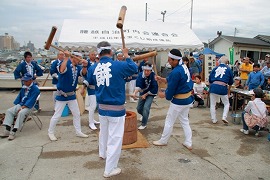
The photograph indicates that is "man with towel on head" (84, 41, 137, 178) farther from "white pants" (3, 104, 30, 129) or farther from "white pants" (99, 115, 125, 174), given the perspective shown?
"white pants" (3, 104, 30, 129)

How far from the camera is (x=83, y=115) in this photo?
7383 mm

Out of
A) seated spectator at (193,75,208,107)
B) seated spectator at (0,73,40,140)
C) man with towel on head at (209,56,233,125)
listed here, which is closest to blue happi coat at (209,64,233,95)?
man with towel on head at (209,56,233,125)

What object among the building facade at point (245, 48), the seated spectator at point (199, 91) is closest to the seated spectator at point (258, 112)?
the seated spectator at point (199, 91)

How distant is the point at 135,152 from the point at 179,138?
1279 millimetres

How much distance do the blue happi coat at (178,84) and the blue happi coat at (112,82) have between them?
1107 millimetres

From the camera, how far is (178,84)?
446 cm

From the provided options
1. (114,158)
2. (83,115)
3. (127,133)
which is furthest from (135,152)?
(83,115)

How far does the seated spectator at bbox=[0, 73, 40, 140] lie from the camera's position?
5.41 meters

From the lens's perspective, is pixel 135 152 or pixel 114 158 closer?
pixel 114 158

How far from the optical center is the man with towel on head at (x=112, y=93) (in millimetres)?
3488

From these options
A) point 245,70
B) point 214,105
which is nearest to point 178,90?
point 214,105

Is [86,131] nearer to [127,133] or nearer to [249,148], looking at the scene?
[127,133]

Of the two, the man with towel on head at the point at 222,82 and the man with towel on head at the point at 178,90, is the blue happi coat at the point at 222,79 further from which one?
the man with towel on head at the point at 178,90

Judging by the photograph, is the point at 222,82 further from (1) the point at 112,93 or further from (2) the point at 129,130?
(1) the point at 112,93
